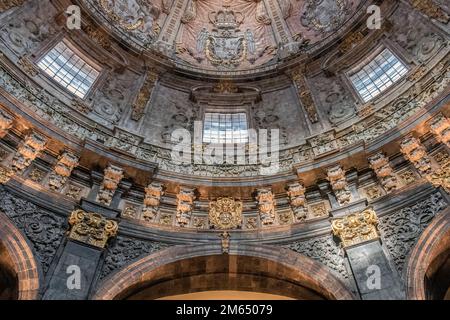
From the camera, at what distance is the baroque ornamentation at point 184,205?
14602mm

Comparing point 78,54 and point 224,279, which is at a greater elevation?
point 78,54

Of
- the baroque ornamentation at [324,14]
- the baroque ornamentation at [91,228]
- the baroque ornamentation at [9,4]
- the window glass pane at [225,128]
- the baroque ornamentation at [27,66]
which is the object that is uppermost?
the baroque ornamentation at [324,14]

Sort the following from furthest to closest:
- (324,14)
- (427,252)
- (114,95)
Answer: (324,14) → (114,95) → (427,252)

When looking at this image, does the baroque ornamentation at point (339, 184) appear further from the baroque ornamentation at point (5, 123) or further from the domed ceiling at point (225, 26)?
the baroque ornamentation at point (5, 123)

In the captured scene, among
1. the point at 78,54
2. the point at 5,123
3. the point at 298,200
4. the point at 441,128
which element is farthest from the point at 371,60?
the point at 5,123

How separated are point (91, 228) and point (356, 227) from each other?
323 inches

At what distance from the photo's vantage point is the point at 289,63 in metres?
21.7

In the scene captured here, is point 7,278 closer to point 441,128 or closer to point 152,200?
point 152,200

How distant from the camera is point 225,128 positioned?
20.1 meters

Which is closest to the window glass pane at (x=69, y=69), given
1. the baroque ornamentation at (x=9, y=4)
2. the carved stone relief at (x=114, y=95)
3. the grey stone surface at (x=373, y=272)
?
the carved stone relief at (x=114, y=95)

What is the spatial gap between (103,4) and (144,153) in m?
10.3

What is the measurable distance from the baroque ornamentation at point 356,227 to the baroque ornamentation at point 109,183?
7.44 metres

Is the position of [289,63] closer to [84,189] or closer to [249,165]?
[249,165]

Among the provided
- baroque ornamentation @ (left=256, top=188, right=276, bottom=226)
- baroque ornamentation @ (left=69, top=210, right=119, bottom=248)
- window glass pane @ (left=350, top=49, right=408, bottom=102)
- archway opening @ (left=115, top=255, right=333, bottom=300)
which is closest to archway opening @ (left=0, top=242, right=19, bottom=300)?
baroque ornamentation @ (left=69, top=210, right=119, bottom=248)
